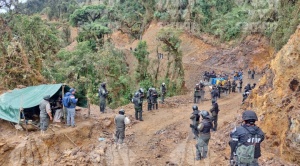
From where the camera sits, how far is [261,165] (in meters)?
8.82

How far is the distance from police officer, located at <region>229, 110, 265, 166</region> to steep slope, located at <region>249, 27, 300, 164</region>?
2566 millimetres

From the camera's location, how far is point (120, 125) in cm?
1123

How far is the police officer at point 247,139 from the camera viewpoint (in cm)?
615

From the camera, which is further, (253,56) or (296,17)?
(253,56)

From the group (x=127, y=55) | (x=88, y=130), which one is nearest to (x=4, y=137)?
(x=88, y=130)

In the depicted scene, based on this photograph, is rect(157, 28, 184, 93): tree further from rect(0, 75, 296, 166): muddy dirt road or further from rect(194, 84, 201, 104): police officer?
rect(0, 75, 296, 166): muddy dirt road

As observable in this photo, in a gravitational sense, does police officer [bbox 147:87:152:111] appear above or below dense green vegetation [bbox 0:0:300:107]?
below

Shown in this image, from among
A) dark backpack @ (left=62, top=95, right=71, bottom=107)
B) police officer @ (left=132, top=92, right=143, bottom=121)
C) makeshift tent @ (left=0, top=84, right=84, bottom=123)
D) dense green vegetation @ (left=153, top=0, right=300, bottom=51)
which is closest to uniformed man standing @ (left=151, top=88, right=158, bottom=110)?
police officer @ (left=132, top=92, right=143, bottom=121)

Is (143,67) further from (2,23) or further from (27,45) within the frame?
(2,23)

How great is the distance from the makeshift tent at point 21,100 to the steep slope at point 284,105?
25.8 ft

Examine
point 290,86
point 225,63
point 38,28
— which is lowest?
point 225,63

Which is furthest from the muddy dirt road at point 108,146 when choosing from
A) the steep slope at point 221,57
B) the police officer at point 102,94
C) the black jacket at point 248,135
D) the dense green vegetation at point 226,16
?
the dense green vegetation at point 226,16

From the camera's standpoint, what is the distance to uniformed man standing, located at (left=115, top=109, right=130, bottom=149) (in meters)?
11.1

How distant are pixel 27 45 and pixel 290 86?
17.4 meters
